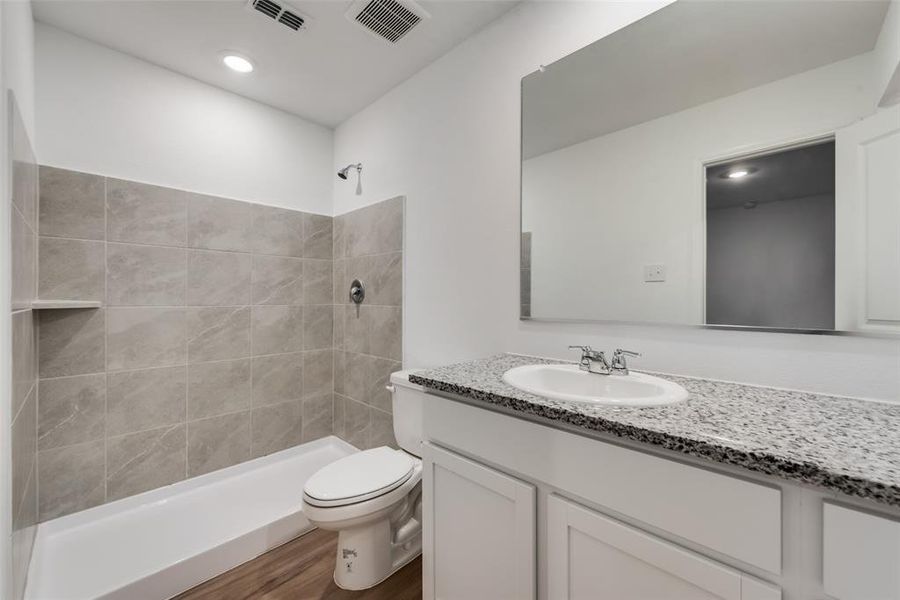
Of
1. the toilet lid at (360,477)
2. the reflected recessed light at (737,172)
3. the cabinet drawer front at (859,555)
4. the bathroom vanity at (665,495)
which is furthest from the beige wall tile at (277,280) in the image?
the cabinet drawer front at (859,555)

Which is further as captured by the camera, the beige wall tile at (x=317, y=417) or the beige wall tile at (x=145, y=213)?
the beige wall tile at (x=317, y=417)

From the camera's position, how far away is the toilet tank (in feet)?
5.63

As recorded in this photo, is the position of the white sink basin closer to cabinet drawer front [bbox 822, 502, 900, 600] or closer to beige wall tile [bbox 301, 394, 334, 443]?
Result: cabinet drawer front [bbox 822, 502, 900, 600]

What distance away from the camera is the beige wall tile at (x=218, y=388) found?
200 cm

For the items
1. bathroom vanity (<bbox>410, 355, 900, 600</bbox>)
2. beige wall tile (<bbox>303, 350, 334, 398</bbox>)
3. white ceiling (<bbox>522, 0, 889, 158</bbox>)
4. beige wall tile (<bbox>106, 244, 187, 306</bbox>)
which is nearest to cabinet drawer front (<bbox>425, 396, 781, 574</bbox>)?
bathroom vanity (<bbox>410, 355, 900, 600</bbox>)

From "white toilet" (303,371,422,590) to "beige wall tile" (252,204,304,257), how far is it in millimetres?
1212

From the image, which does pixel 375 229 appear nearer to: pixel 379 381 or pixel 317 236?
pixel 317 236

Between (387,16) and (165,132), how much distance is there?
1.33m

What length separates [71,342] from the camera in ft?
5.49

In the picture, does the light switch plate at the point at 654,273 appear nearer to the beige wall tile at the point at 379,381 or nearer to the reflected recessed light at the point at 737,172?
the reflected recessed light at the point at 737,172

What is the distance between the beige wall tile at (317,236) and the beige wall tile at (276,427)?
1.00 meters

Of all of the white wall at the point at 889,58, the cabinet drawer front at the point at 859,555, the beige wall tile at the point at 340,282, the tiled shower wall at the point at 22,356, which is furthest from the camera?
the beige wall tile at the point at 340,282

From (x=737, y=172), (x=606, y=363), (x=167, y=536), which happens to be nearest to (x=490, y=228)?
(x=606, y=363)

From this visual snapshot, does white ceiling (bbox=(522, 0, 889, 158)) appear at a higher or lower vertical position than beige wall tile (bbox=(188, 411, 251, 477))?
higher
